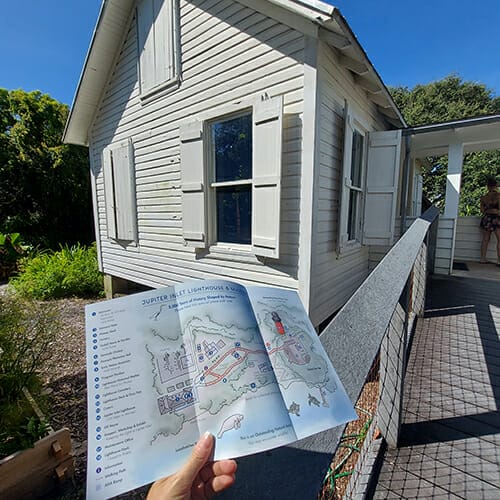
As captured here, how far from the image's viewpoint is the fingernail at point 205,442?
50cm

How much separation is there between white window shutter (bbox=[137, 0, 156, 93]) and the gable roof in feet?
1.50

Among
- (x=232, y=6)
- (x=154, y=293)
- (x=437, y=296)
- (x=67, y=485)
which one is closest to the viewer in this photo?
(x=154, y=293)

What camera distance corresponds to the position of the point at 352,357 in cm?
69

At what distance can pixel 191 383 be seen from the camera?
57 centimetres

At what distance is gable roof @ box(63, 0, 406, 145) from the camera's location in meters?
2.42

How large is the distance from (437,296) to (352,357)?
370cm

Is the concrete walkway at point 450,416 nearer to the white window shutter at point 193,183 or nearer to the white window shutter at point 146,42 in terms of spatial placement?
the white window shutter at point 193,183

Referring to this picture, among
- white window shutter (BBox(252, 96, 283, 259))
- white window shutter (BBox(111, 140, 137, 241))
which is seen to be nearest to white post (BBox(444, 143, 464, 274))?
white window shutter (BBox(252, 96, 283, 259))

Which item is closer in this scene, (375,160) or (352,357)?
(352,357)

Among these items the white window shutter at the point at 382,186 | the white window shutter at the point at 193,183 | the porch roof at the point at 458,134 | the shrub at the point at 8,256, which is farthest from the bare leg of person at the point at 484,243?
the shrub at the point at 8,256

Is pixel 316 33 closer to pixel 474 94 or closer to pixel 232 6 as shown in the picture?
pixel 232 6

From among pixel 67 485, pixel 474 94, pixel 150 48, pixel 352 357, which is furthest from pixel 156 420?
pixel 474 94

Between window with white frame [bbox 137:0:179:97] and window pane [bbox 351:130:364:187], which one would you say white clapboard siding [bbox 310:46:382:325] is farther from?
window with white frame [bbox 137:0:179:97]

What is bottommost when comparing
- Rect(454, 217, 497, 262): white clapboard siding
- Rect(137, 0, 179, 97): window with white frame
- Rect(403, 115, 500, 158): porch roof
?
Rect(454, 217, 497, 262): white clapboard siding
